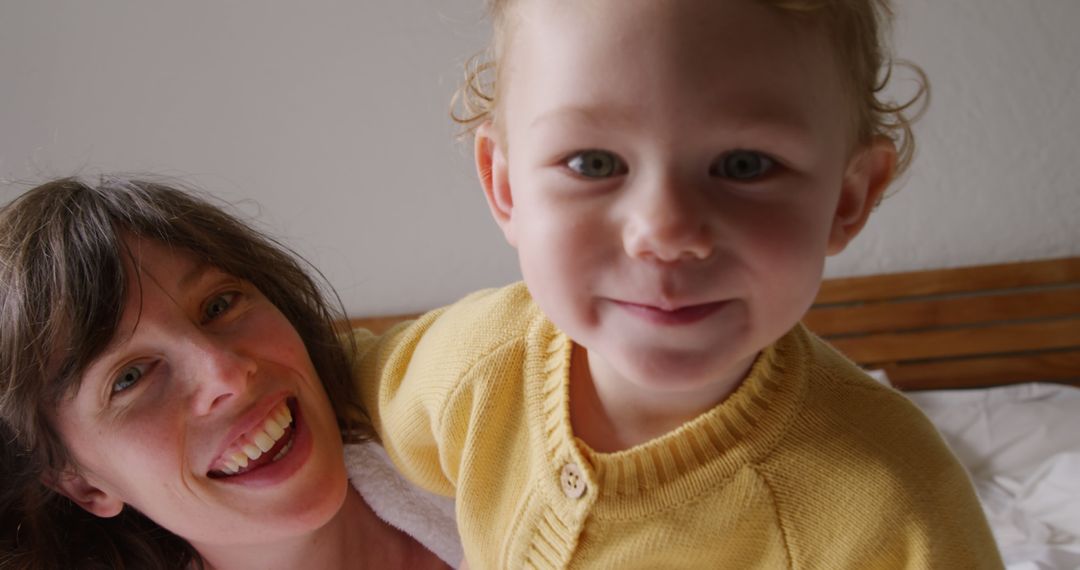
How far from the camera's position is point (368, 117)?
2.02 meters

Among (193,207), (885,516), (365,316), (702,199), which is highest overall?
(702,199)

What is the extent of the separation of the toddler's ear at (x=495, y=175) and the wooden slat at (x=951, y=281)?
64.7 inches

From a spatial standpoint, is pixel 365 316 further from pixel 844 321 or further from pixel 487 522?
pixel 487 522

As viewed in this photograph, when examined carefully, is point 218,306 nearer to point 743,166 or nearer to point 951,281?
point 743,166

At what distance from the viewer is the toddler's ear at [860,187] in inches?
24.0

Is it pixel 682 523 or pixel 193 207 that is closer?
pixel 682 523

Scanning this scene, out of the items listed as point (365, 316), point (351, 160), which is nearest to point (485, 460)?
point (351, 160)

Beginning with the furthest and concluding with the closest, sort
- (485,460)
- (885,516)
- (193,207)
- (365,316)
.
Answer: (365,316) < (193,207) < (485,460) < (885,516)

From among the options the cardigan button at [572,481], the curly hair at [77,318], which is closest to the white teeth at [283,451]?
the curly hair at [77,318]

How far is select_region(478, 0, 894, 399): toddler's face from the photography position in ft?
1.58

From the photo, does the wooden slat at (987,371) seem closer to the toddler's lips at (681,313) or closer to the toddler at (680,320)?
the toddler at (680,320)

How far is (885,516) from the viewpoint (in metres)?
0.62

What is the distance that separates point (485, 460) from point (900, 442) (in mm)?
393

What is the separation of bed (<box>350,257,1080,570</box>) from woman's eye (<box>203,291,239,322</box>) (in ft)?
4.42
